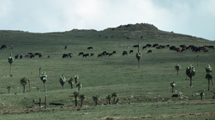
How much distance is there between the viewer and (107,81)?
107 metres

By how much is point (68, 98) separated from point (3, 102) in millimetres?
12323

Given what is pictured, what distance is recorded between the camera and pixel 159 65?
130 m

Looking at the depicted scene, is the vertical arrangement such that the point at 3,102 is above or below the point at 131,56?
below

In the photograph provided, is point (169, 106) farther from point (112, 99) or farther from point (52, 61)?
point (52, 61)

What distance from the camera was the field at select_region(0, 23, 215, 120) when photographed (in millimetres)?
60656

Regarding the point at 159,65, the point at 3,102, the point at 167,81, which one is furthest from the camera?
the point at 159,65

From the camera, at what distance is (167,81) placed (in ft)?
334

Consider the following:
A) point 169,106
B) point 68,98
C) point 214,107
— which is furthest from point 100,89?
point 214,107

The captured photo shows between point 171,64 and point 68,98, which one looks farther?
point 171,64

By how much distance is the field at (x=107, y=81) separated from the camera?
60.7m

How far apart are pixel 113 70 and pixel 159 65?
1533cm

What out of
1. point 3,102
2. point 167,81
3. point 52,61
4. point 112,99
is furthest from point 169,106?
point 52,61

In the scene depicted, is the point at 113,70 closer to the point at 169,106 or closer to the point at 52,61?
the point at 52,61

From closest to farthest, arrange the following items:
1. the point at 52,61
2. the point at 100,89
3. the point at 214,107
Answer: the point at 214,107
the point at 100,89
the point at 52,61
